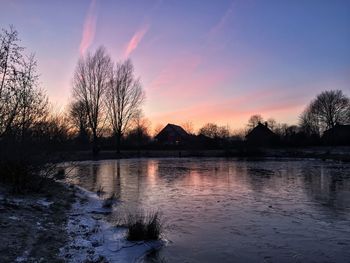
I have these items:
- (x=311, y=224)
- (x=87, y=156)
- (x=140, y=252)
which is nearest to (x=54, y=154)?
(x=140, y=252)

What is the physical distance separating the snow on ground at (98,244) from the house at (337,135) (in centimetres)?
6722

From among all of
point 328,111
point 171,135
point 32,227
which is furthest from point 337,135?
point 32,227

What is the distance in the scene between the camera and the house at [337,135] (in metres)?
71.9

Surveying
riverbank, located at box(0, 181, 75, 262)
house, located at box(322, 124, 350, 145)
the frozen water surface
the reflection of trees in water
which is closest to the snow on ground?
riverbank, located at box(0, 181, 75, 262)

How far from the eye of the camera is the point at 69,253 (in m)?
7.81

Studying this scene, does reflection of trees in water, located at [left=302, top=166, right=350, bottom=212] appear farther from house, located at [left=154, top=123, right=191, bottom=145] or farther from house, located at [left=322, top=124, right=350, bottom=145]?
house, located at [left=154, top=123, right=191, bottom=145]

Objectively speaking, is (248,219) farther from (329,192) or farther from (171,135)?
(171,135)

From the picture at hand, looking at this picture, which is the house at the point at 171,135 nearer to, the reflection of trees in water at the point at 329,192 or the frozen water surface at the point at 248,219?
the reflection of trees in water at the point at 329,192

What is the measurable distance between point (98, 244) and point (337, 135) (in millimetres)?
80653

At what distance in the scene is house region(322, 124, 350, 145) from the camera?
71875mm

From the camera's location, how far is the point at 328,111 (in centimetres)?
9244

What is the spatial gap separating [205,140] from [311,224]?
68.4 metres

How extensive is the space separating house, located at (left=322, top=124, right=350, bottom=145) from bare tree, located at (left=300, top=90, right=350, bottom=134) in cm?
261

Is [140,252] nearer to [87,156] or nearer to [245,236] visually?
[245,236]
